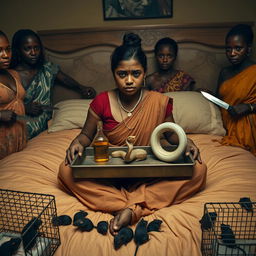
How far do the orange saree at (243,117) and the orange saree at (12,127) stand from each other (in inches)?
60.4

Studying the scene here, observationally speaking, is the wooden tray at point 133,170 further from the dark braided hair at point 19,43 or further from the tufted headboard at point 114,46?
the tufted headboard at point 114,46

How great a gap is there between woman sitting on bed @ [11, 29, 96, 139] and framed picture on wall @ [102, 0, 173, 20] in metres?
0.79

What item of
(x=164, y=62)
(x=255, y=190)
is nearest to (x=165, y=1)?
(x=164, y=62)

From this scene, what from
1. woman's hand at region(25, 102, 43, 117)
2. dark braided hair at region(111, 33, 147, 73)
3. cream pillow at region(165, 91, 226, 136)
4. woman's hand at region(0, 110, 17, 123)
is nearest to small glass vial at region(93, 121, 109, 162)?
dark braided hair at region(111, 33, 147, 73)

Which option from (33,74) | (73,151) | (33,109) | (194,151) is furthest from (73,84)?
(194,151)

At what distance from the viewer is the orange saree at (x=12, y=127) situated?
1913 millimetres

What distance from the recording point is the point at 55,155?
6.34ft

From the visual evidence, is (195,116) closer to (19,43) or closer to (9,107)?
(9,107)

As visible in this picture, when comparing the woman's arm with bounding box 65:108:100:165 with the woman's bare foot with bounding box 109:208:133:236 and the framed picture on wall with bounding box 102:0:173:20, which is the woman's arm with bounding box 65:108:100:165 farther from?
the framed picture on wall with bounding box 102:0:173:20

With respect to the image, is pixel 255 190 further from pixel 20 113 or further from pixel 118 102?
pixel 20 113

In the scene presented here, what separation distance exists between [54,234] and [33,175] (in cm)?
55

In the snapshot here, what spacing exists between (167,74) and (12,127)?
1405 millimetres

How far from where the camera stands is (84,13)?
2.73 meters

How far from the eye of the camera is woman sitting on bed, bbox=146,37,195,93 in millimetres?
2402
